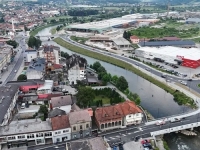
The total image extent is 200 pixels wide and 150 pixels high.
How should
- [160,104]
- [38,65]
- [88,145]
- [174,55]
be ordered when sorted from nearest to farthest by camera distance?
[88,145] → [160,104] → [38,65] → [174,55]

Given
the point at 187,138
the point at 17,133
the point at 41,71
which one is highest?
the point at 41,71

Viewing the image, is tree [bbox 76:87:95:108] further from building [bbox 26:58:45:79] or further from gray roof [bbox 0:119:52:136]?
building [bbox 26:58:45:79]

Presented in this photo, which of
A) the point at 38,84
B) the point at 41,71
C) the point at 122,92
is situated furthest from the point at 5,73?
the point at 122,92

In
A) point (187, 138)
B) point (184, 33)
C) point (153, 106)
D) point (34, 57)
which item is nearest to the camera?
point (187, 138)

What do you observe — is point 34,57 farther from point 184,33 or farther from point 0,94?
point 184,33

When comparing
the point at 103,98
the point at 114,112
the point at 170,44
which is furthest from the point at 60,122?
the point at 170,44

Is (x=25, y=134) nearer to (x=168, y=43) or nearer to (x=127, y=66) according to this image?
(x=127, y=66)

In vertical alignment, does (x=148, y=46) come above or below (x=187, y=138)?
above
